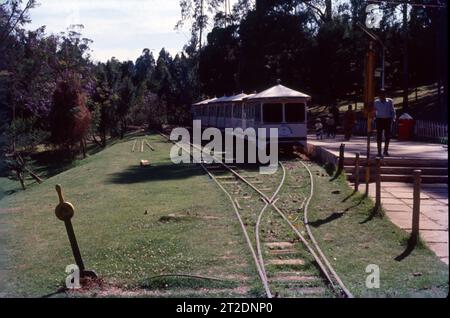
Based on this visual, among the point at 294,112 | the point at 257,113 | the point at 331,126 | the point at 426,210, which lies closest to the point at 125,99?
the point at 331,126

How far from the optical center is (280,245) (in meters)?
8.60

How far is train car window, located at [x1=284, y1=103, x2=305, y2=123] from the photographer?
886 inches

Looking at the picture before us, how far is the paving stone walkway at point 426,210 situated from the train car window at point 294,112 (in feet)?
28.9

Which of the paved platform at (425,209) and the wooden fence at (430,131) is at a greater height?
the wooden fence at (430,131)

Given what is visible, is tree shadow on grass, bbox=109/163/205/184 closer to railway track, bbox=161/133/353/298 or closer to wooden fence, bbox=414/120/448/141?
railway track, bbox=161/133/353/298

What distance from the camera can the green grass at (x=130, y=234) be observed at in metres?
7.47

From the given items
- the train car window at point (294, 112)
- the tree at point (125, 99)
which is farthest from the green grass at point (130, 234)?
the tree at point (125, 99)

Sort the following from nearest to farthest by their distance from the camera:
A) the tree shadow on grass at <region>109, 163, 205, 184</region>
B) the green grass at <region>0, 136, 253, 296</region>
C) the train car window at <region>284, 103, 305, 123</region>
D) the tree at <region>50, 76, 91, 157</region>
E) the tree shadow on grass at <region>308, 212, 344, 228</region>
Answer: the green grass at <region>0, 136, 253, 296</region> → the tree shadow on grass at <region>308, 212, 344, 228</region> → the tree shadow on grass at <region>109, 163, 205, 184</region> → the train car window at <region>284, 103, 305, 123</region> → the tree at <region>50, 76, 91, 157</region>

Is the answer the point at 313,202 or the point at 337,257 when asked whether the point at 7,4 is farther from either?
the point at 337,257

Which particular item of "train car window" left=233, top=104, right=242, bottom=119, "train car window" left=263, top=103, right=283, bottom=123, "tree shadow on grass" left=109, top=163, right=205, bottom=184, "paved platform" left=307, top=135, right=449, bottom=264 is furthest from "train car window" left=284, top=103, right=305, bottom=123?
"paved platform" left=307, top=135, right=449, bottom=264

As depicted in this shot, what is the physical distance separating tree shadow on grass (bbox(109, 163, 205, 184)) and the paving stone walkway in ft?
21.0

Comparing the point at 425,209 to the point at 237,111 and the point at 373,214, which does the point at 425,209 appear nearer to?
the point at 373,214

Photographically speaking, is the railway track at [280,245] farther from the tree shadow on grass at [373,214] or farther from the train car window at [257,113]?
the train car window at [257,113]

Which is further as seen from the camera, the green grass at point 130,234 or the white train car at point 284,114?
the white train car at point 284,114
